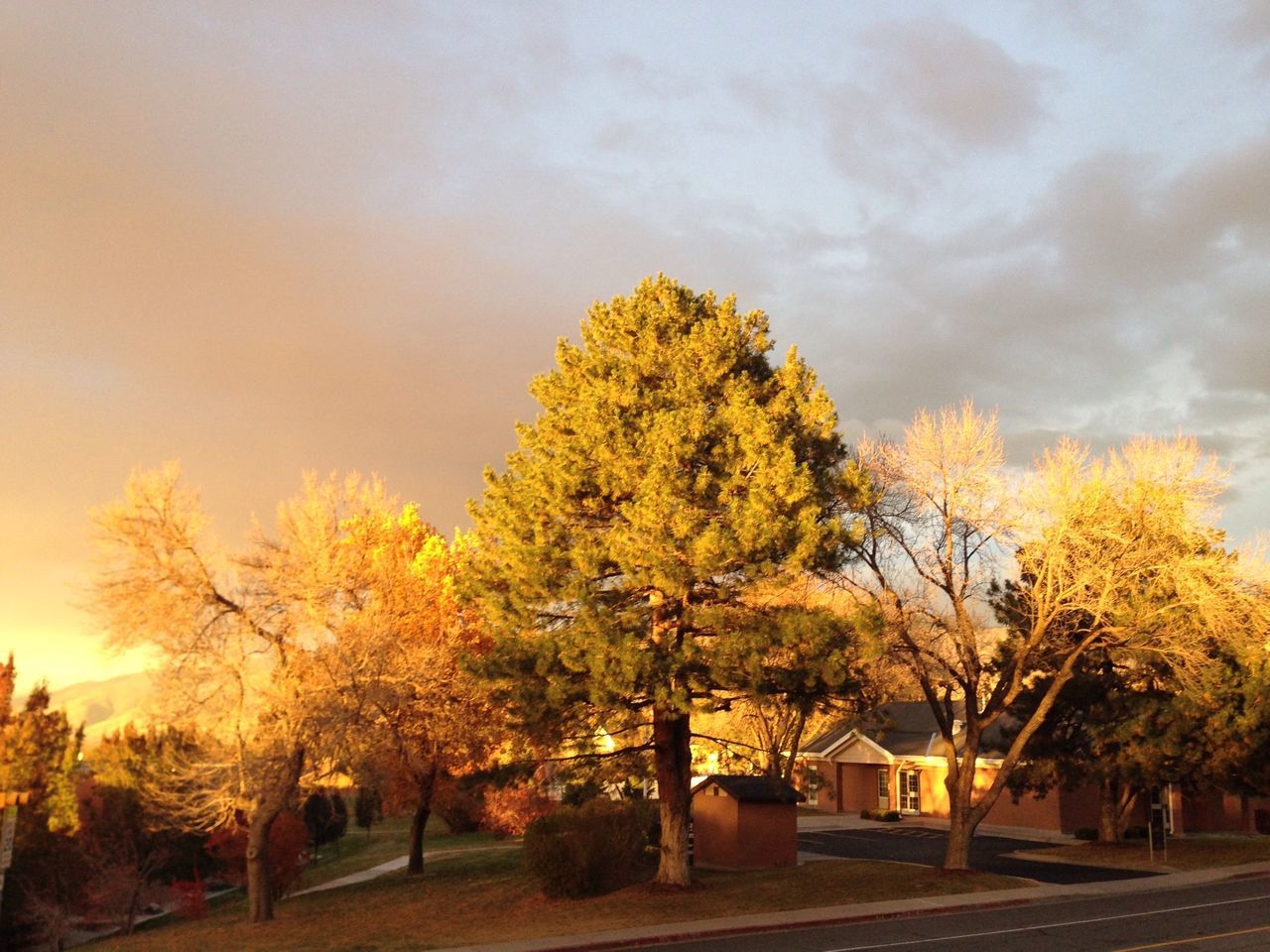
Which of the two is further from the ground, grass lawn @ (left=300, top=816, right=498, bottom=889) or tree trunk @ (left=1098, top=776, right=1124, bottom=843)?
tree trunk @ (left=1098, top=776, right=1124, bottom=843)

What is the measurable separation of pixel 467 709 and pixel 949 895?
44.5ft

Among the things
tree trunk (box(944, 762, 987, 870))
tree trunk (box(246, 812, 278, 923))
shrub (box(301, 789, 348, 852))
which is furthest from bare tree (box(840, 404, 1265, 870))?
shrub (box(301, 789, 348, 852))

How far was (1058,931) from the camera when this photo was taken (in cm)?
1977

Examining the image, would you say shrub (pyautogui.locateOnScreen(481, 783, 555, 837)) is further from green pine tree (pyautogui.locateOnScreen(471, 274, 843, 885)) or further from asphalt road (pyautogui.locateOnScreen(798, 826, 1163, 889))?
green pine tree (pyautogui.locateOnScreen(471, 274, 843, 885))

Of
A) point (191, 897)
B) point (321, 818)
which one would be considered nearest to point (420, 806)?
point (191, 897)

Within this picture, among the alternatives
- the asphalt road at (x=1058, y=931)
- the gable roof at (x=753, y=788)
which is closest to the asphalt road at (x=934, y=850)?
the gable roof at (x=753, y=788)

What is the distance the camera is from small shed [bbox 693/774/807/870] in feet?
106

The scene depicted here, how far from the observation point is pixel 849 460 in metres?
26.6

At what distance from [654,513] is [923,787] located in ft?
125

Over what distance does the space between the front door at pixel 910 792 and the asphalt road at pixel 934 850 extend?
6.08 metres

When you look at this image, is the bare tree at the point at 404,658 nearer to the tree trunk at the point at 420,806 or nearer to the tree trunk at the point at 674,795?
the tree trunk at the point at 420,806

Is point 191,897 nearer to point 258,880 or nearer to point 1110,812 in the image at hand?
point 258,880

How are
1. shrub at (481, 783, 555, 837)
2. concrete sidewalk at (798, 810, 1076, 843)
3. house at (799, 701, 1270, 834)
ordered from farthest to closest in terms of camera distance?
house at (799, 701, 1270, 834) → concrete sidewalk at (798, 810, 1076, 843) → shrub at (481, 783, 555, 837)

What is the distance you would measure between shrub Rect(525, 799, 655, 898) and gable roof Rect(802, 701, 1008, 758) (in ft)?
87.4
